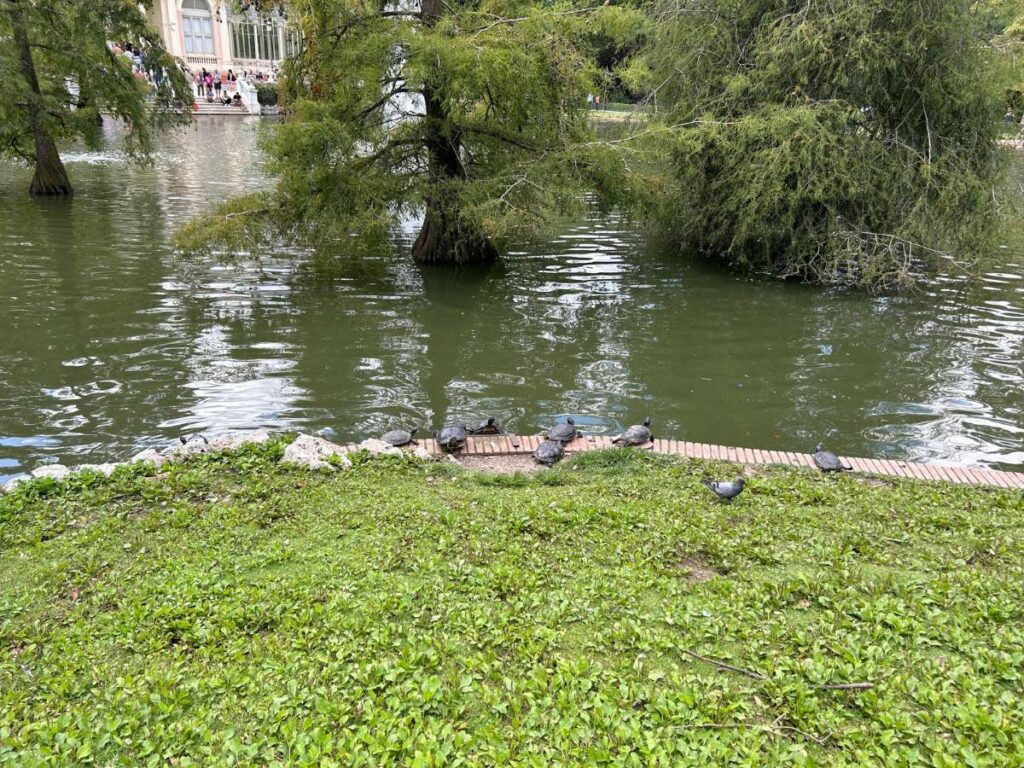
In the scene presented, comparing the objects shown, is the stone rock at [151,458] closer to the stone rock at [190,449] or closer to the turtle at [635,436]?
the stone rock at [190,449]

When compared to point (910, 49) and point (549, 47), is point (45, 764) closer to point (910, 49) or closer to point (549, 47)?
point (549, 47)

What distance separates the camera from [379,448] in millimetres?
7906

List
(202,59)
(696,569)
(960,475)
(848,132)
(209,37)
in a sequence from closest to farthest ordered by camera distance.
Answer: (696,569) < (960,475) < (848,132) < (209,37) < (202,59)

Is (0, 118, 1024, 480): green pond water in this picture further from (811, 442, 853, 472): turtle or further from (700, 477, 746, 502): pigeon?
(700, 477, 746, 502): pigeon

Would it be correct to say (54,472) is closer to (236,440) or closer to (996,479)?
(236,440)

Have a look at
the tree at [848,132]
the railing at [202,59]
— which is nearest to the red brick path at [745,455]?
A: the tree at [848,132]

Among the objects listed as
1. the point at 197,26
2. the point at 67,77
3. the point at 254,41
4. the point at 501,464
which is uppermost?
the point at 197,26

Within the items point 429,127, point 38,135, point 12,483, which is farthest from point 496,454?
point 38,135

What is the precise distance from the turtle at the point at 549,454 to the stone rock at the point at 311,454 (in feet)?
6.39

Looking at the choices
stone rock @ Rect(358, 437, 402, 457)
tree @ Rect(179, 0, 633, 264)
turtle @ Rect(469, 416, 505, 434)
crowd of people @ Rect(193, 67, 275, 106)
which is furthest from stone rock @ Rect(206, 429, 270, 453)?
crowd of people @ Rect(193, 67, 275, 106)

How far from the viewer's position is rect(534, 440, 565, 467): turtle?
7.80 m

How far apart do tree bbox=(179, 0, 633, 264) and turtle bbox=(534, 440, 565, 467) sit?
5.57m

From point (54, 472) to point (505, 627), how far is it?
16.2 ft

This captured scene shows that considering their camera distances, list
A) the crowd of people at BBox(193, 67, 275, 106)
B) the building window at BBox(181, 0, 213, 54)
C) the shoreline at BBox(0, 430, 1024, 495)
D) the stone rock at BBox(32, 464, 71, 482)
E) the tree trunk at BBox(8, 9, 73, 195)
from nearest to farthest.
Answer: the stone rock at BBox(32, 464, 71, 482) < the shoreline at BBox(0, 430, 1024, 495) < the tree trunk at BBox(8, 9, 73, 195) < the crowd of people at BBox(193, 67, 275, 106) < the building window at BBox(181, 0, 213, 54)
